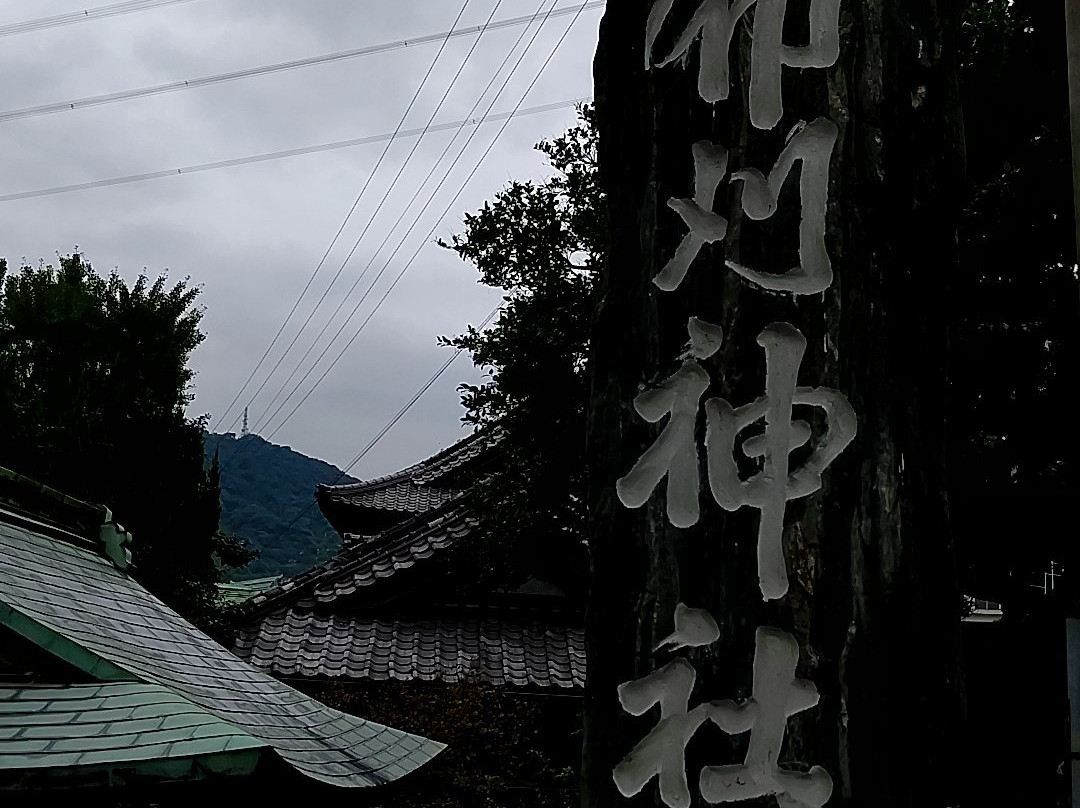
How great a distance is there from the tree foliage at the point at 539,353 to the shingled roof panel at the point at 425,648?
323 centimetres

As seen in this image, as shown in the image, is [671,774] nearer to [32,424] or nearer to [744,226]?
[744,226]

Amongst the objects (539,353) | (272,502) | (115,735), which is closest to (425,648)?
(539,353)

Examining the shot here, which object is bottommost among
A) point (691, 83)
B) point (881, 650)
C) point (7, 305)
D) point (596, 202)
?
point (881, 650)

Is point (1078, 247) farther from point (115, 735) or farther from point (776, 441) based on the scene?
point (115, 735)

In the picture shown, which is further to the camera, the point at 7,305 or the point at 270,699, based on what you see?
the point at 7,305

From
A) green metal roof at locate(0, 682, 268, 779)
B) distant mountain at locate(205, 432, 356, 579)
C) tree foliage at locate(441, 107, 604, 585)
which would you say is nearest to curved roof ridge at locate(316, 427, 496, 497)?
tree foliage at locate(441, 107, 604, 585)

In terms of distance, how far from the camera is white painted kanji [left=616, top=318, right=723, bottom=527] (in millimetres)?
1842

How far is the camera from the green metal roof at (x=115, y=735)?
3219mm

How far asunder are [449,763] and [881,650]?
8.02 m

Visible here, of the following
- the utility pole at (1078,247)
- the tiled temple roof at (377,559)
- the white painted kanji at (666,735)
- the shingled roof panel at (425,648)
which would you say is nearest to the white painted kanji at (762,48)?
the white painted kanji at (666,735)

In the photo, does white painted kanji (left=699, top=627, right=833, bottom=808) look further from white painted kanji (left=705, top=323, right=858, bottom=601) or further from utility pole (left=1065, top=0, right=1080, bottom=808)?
utility pole (left=1065, top=0, right=1080, bottom=808)

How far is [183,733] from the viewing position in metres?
3.45

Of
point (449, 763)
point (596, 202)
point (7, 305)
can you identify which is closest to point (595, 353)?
point (596, 202)

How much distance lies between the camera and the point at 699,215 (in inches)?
74.8
